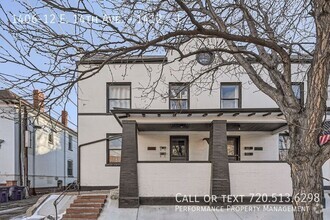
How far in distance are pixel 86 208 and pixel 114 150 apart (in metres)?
4.87

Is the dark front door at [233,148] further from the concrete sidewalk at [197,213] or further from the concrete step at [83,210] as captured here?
the concrete step at [83,210]

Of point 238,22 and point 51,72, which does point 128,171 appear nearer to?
point 238,22

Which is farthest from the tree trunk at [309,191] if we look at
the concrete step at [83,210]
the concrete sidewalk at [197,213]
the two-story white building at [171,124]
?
the concrete step at [83,210]

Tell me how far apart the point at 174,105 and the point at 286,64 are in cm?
1082

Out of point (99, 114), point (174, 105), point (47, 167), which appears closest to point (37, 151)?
point (47, 167)

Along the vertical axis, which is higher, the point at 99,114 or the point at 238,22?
the point at 238,22

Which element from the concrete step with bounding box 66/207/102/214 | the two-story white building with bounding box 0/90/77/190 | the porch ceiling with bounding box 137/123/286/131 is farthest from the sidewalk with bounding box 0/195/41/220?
the porch ceiling with bounding box 137/123/286/131

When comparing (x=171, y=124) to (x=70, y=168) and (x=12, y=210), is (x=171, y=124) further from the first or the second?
(x=70, y=168)

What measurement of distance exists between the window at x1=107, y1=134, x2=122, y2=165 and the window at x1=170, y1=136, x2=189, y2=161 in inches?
97.4

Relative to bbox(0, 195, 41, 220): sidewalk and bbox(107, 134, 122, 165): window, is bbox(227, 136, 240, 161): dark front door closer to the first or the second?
bbox(107, 134, 122, 165): window

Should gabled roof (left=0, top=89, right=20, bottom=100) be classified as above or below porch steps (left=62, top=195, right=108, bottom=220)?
above

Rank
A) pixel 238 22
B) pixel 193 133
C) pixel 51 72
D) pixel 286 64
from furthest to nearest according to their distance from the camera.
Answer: pixel 193 133
pixel 238 22
pixel 286 64
pixel 51 72

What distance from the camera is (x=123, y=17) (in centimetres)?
525

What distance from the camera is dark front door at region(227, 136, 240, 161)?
48.7 ft
